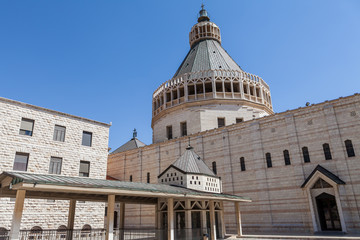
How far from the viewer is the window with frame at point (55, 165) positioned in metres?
24.9

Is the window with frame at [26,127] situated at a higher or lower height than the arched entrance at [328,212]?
higher

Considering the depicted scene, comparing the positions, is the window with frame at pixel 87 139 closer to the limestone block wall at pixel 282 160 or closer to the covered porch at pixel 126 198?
the covered porch at pixel 126 198

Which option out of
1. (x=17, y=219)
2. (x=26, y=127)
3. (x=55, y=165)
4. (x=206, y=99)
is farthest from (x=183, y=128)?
(x=17, y=219)

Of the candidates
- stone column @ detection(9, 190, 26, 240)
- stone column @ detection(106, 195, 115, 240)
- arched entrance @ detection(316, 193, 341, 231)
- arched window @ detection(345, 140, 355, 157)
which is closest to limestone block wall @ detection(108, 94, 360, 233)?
arched window @ detection(345, 140, 355, 157)

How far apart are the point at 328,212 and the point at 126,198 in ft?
58.6

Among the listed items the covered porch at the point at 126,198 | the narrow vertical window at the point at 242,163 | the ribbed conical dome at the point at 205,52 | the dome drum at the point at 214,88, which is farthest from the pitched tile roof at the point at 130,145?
the covered porch at the point at 126,198

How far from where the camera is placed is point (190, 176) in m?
19.9

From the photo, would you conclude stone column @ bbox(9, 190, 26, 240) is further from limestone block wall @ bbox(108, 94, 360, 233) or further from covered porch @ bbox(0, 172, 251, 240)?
limestone block wall @ bbox(108, 94, 360, 233)

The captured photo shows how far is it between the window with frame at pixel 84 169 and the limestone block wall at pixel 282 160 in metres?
12.8

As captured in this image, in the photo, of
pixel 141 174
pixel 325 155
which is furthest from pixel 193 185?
pixel 141 174

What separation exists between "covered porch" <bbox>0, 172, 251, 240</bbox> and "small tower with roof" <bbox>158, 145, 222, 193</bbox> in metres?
1.25

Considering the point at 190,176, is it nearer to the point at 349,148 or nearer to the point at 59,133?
the point at 59,133

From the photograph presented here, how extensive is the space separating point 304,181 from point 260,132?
6524 millimetres

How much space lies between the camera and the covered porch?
1166 centimetres
